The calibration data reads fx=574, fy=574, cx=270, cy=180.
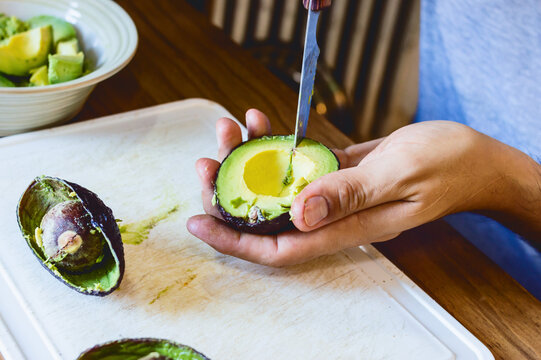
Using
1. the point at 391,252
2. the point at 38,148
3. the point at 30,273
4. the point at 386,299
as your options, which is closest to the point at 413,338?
the point at 386,299

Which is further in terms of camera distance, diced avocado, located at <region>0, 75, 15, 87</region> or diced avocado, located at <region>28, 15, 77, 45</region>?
diced avocado, located at <region>28, 15, 77, 45</region>

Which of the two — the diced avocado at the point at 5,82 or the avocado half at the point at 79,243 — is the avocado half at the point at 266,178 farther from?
the diced avocado at the point at 5,82

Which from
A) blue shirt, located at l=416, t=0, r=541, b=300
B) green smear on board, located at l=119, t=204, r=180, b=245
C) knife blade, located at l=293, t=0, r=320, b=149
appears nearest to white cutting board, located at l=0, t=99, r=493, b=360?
green smear on board, located at l=119, t=204, r=180, b=245

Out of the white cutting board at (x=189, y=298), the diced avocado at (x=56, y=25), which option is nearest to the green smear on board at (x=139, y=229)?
the white cutting board at (x=189, y=298)

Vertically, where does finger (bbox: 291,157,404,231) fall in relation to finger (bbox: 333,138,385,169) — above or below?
above

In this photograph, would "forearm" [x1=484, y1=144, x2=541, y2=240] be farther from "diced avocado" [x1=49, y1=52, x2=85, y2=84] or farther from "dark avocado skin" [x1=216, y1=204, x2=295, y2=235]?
"diced avocado" [x1=49, y1=52, x2=85, y2=84]

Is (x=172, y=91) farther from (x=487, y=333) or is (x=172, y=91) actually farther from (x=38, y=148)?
(x=487, y=333)
